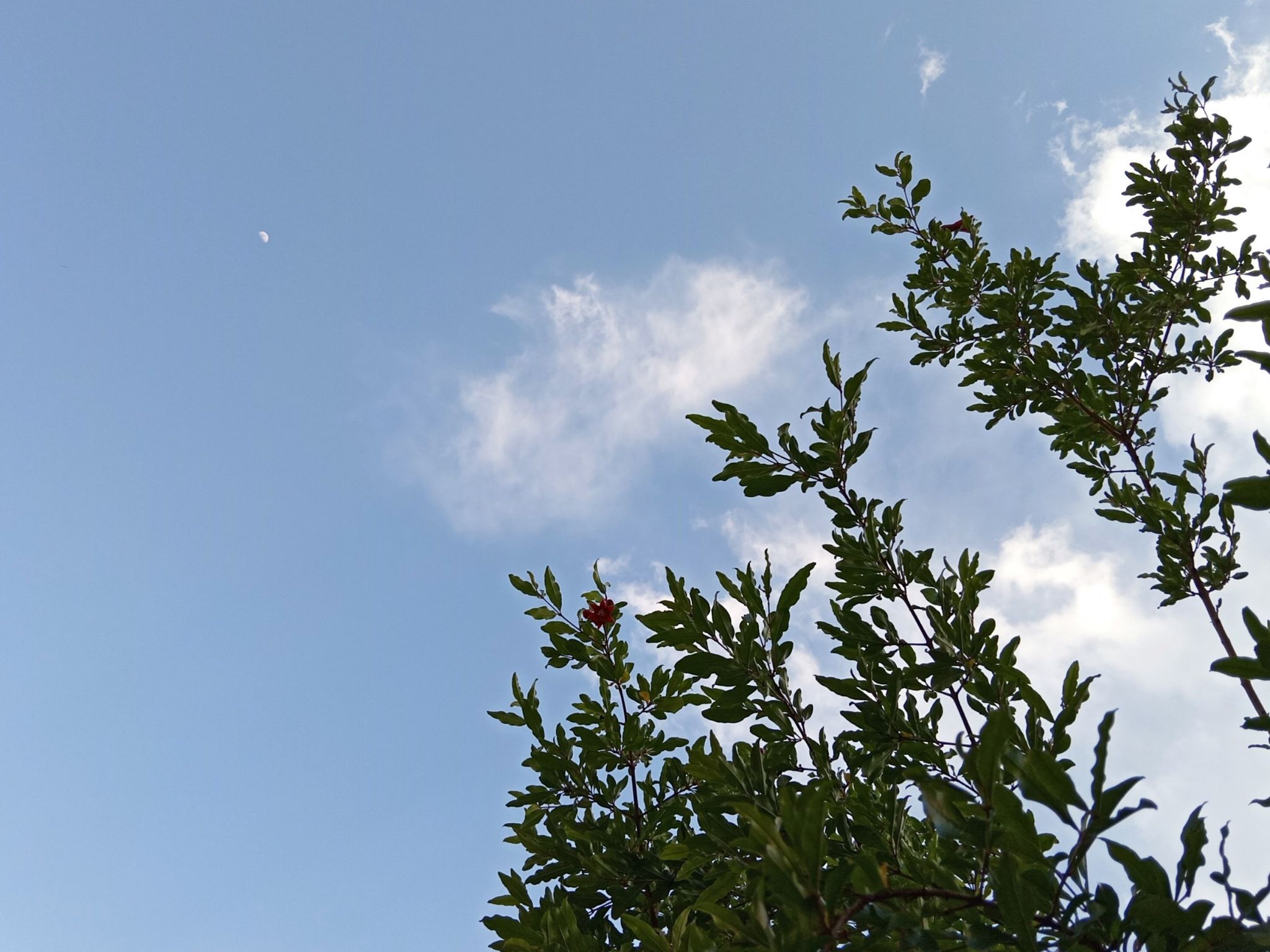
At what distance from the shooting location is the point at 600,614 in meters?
4.14

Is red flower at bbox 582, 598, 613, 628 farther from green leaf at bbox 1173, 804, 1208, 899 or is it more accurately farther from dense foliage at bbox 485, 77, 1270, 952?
green leaf at bbox 1173, 804, 1208, 899

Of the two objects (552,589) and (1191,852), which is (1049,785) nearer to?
(1191,852)

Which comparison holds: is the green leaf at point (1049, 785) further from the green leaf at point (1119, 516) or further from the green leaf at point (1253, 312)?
the green leaf at point (1119, 516)

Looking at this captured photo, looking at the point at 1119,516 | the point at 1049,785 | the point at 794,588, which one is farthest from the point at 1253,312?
the point at 1119,516

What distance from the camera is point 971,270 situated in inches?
193

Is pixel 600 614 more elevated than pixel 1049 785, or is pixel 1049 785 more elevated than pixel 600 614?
pixel 600 614

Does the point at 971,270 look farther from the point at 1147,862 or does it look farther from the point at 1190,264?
the point at 1147,862

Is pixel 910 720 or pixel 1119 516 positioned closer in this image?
pixel 910 720

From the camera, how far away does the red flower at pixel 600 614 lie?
13.6 ft

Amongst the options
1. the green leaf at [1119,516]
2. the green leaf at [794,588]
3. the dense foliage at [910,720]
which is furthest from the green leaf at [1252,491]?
the green leaf at [1119,516]

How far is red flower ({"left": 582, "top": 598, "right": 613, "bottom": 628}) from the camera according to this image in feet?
13.6

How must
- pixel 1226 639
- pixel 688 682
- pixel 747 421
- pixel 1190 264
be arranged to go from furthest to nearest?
pixel 1190 264 → pixel 688 682 → pixel 1226 639 → pixel 747 421

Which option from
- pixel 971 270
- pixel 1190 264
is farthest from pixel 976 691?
pixel 1190 264

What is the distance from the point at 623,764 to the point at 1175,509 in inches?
111
